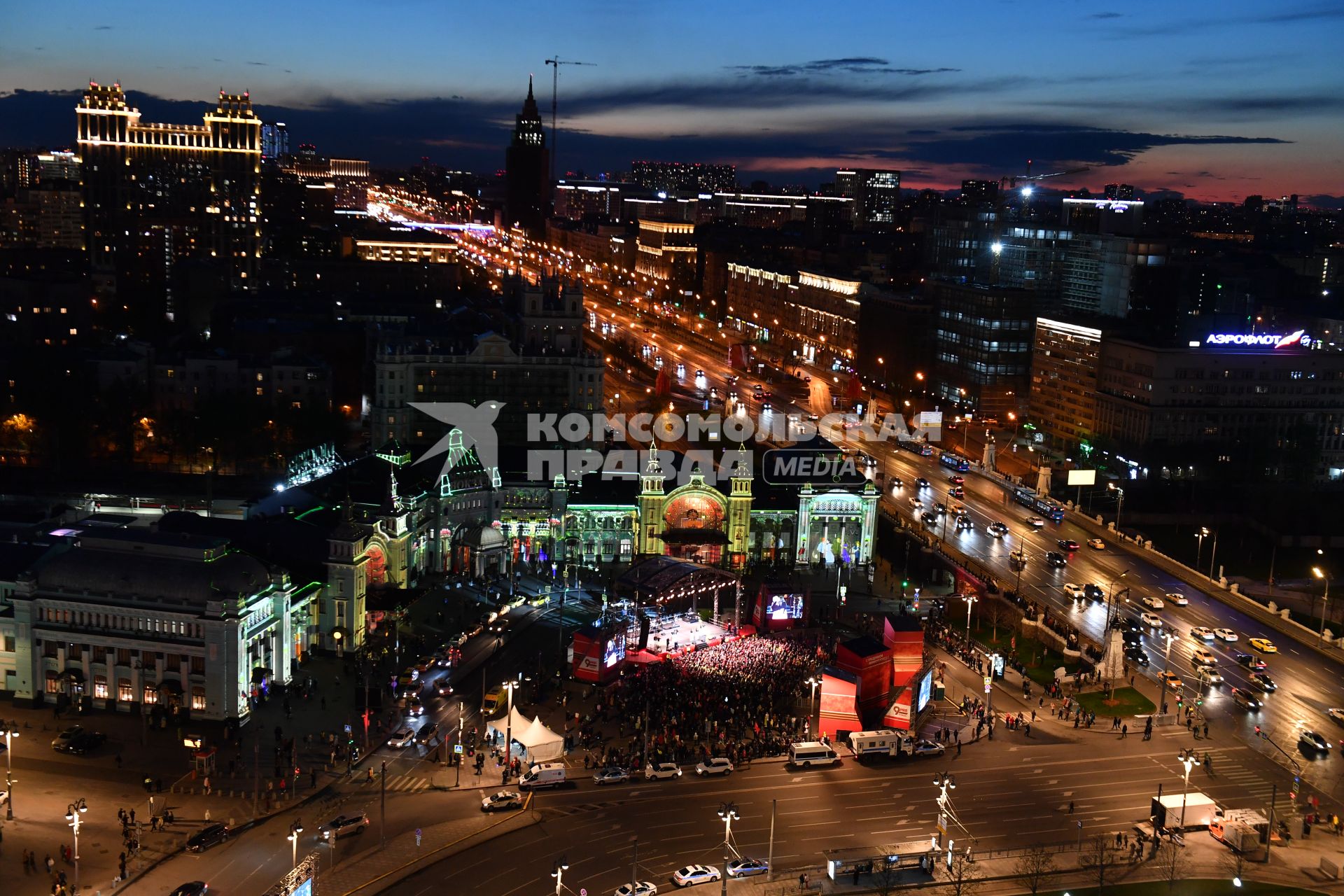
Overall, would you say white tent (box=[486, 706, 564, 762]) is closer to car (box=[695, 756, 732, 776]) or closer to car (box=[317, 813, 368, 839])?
car (box=[695, 756, 732, 776])

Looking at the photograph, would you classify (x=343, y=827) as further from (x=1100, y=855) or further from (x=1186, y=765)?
(x=1186, y=765)

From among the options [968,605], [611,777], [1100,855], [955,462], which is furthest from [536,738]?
[955,462]

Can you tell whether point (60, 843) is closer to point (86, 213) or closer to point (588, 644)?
point (588, 644)

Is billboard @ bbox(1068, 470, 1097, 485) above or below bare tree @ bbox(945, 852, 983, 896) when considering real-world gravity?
above

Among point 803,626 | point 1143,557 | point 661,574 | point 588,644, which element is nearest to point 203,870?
point 588,644

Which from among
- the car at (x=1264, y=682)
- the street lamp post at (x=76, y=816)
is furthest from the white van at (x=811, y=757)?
the street lamp post at (x=76, y=816)

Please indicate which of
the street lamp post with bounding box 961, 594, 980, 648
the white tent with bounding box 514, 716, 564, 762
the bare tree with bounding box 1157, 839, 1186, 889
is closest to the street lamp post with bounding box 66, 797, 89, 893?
the white tent with bounding box 514, 716, 564, 762

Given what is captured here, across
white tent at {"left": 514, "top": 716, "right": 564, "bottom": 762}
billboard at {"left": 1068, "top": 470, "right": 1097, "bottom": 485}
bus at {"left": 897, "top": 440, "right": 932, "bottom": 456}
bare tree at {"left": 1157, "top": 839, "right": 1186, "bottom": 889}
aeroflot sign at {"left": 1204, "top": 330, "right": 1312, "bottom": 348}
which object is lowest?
bare tree at {"left": 1157, "top": 839, "right": 1186, "bottom": 889}
